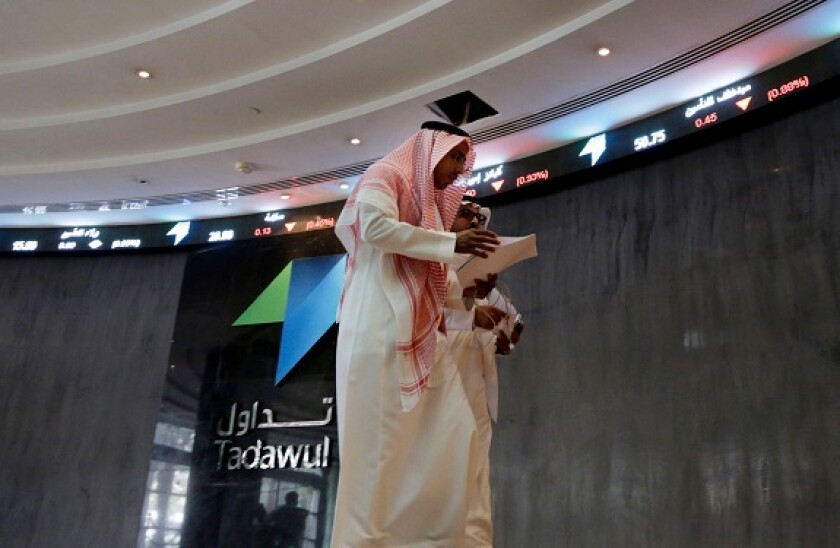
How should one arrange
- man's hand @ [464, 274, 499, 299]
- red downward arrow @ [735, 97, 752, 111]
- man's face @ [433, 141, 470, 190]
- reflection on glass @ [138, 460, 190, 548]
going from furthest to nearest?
1. reflection on glass @ [138, 460, 190, 548]
2. red downward arrow @ [735, 97, 752, 111]
3. man's hand @ [464, 274, 499, 299]
4. man's face @ [433, 141, 470, 190]

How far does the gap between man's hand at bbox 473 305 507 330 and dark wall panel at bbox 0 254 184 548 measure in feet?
16.8

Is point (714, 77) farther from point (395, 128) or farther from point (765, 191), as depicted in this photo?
point (395, 128)

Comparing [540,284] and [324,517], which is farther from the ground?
[540,284]

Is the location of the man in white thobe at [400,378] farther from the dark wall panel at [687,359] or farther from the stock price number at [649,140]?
the stock price number at [649,140]

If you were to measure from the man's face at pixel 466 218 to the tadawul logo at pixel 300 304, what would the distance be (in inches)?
146

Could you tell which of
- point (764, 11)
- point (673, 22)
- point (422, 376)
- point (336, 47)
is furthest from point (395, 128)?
point (422, 376)

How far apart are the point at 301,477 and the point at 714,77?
13.5 ft

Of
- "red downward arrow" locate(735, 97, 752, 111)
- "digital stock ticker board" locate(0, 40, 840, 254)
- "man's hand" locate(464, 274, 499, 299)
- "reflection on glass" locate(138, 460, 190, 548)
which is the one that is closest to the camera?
"man's hand" locate(464, 274, 499, 299)

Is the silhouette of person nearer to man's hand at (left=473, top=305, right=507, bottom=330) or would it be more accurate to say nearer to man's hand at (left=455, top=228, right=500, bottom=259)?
man's hand at (left=473, top=305, right=507, bottom=330)

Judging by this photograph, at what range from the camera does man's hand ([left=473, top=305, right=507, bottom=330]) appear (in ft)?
7.54

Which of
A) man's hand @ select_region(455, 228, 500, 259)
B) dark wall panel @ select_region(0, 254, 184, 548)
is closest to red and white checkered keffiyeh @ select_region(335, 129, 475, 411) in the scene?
man's hand @ select_region(455, 228, 500, 259)

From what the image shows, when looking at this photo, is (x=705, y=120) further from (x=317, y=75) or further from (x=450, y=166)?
(x=450, y=166)

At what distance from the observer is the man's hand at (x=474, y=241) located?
72.9 inches

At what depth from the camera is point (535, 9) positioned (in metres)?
4.40
